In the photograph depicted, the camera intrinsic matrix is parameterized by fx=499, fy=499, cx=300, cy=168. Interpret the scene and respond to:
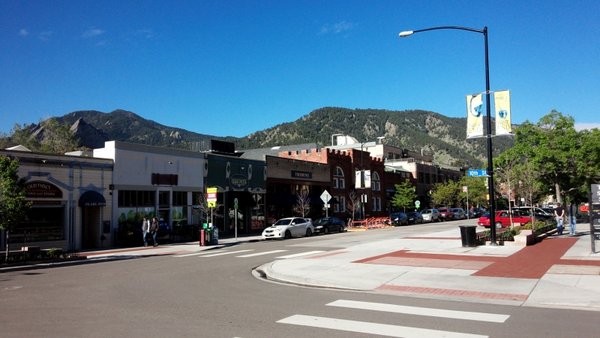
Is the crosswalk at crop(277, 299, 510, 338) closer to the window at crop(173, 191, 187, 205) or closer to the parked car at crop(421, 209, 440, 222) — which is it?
the window at crop(173, 191, 187, 205)

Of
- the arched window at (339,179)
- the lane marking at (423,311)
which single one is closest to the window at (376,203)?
the arched window at (339,179)

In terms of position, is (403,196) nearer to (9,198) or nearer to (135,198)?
(135,198)

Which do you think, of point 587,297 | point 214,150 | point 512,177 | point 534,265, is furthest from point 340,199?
point 587,297

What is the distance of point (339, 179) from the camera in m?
57.1

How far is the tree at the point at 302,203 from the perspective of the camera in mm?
46750

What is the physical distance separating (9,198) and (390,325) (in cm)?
1712

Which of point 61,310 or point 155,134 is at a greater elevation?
point 155,134

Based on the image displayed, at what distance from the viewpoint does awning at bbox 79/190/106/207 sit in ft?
92.0

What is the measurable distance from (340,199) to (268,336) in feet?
163

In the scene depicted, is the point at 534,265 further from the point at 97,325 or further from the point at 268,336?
the point at 97,325

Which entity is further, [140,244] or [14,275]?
[140,244]

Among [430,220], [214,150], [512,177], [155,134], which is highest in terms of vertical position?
[155,134]

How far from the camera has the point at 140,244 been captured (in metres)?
30.7

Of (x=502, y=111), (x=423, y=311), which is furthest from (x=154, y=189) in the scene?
(x=423, y=311)
